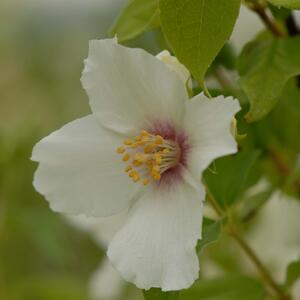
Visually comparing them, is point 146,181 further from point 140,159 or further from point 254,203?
point 254,203

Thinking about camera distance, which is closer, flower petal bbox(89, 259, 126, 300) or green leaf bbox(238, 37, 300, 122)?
green leaf bbox(238, 37, 300, 122)

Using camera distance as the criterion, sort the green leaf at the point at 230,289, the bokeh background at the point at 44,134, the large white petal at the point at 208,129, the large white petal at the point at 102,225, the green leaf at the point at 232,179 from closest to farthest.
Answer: the large white petal at the point at 208,129, the green leaf at the point at 232,179, the green leaf at the point at 230,289, the large white petal at the point at 102,225, the bokeh background at the point at 44,134

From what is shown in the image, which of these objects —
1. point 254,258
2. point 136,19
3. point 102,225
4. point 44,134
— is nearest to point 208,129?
point 136,19

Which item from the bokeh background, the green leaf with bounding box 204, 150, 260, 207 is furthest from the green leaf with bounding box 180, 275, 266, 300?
the green leaf with bounding box 204, 150, 260, 207

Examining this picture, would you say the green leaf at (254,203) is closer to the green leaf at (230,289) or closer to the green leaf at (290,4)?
the green leaf at (230,289)

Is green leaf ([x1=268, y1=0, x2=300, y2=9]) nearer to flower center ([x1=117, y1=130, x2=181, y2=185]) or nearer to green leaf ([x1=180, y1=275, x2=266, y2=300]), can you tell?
flower center ([x1=117, y1=130, x2=181, y2=185])

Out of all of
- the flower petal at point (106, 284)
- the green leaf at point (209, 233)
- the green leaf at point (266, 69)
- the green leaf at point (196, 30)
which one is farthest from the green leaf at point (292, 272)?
the flower petal at point (106, 284)
